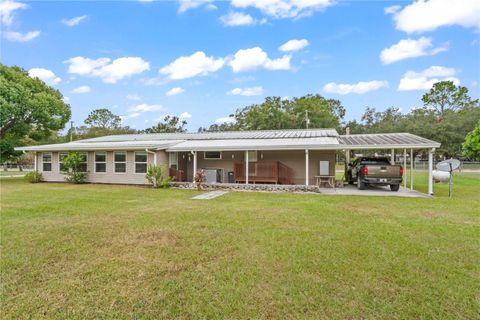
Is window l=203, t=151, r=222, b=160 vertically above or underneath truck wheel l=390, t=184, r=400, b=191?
above

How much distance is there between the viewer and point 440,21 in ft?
38.0

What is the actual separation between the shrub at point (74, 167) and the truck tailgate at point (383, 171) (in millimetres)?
15352

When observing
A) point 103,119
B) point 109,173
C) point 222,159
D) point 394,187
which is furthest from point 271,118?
point 103,119

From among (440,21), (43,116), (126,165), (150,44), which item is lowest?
(126,165)

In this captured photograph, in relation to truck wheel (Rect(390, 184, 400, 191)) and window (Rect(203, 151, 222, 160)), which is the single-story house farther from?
truck wheel (Rect(390, 184, 400, 191))

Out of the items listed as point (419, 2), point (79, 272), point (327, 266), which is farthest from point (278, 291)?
point (419, 2)

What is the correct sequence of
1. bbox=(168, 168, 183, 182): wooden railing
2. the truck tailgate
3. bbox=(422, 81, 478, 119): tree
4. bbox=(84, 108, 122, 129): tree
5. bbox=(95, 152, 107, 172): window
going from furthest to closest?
bbox=(84, 108, 122, 129): tree < bbox=(422, 81, 478, 119): tree < bbox=(95, 152, 107, 172): window < bbox=(168, 168, 183, 182): wooden railing < the truck tailgate

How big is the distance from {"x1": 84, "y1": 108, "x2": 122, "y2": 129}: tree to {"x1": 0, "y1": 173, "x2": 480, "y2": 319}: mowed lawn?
50827 millimetres

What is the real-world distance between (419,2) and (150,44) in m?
14.5

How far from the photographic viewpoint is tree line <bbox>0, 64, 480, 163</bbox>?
18.1m

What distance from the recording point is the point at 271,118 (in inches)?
1603

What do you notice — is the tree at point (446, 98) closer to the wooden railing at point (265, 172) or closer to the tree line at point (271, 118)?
the tree line at point (271, 118)

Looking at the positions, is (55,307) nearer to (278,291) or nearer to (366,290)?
(278,291)

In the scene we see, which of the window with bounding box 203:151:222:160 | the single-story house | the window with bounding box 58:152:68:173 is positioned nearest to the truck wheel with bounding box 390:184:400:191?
the single-story house
